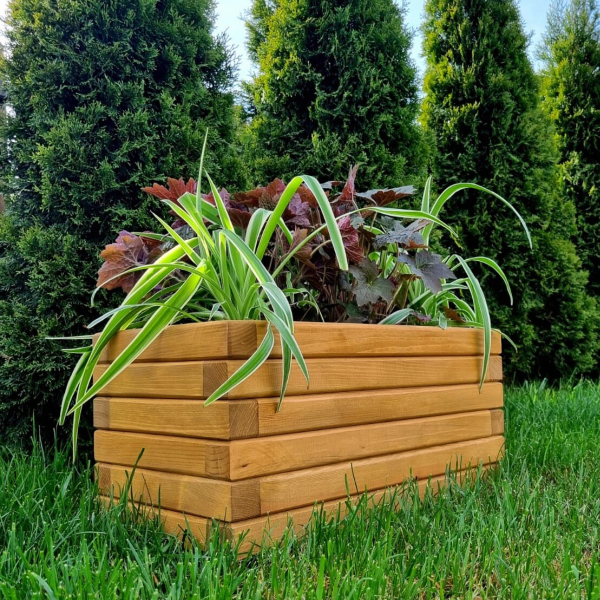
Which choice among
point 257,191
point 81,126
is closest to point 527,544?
point 257,191

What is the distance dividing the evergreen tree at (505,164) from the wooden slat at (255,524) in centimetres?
317

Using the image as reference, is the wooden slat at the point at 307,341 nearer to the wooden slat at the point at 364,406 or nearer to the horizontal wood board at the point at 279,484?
the wooden slat at the point at 364,406

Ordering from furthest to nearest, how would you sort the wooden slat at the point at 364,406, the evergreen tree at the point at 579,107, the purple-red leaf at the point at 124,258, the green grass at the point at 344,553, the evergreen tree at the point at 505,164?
the evergreen tree at the point at 579,107 < the evergreen tree at the point at 505,164 < the purple-red leaf at the point at 124,258 < the wooden slat at the point at 364,406 < the green grass at the point at 344,553

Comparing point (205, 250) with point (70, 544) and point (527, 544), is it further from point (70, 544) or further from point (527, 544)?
point (527, 544)

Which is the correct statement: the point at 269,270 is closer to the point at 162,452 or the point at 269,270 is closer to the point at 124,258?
the point at 124,258

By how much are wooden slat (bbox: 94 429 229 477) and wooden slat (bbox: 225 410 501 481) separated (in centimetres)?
5

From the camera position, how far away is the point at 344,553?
1328 mm

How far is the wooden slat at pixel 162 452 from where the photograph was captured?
1386 mm

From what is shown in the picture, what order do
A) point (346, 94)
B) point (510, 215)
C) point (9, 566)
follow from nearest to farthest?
point (9, 566) < point (346, 94) < point (510, 215)

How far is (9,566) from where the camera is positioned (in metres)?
1.24

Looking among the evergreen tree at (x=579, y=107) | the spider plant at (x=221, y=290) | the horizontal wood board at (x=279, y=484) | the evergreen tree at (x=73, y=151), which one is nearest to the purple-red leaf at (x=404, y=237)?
the spider plant at (x=221, y=290)

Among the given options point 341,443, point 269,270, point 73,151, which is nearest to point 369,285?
point 269,270

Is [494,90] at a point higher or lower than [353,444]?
higher

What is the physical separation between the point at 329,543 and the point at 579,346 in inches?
173
